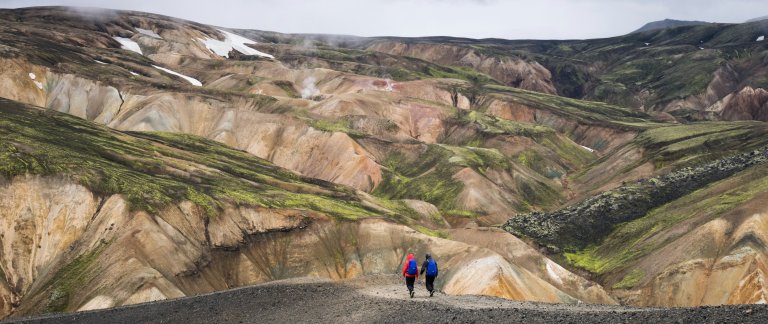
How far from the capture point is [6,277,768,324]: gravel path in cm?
2033

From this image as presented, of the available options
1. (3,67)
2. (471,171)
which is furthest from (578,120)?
(3,67)

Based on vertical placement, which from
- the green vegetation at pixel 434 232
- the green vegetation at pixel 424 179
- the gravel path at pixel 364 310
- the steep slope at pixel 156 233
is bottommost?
the green vegetation at pixel 424 179

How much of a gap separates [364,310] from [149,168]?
5841 centimetres

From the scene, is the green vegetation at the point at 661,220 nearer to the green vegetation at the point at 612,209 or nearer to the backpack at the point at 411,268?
the green vegetation at the point at 612,209

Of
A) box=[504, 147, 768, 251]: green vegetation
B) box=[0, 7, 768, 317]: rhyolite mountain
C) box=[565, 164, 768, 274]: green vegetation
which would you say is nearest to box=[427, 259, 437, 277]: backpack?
box=[0, 7, 768, 317]: rhyolite mountain

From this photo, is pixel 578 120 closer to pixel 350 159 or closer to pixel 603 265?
pixel 350 159

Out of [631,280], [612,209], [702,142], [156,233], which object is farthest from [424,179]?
[156,233]

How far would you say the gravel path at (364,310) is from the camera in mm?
20328

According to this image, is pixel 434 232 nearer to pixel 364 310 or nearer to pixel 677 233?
pixel 677 233

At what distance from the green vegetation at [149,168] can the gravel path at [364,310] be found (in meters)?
34.6

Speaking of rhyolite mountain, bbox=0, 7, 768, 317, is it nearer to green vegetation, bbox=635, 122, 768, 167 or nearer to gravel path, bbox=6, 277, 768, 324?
green vegetation, bbox=635, 122, 768, 167

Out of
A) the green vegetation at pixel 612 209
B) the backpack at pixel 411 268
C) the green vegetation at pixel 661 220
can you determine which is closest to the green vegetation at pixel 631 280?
the green vegetation at pixel 661 220

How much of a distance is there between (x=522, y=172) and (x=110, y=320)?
374ft

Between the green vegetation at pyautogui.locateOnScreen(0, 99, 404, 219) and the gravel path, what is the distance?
34.6 meters
